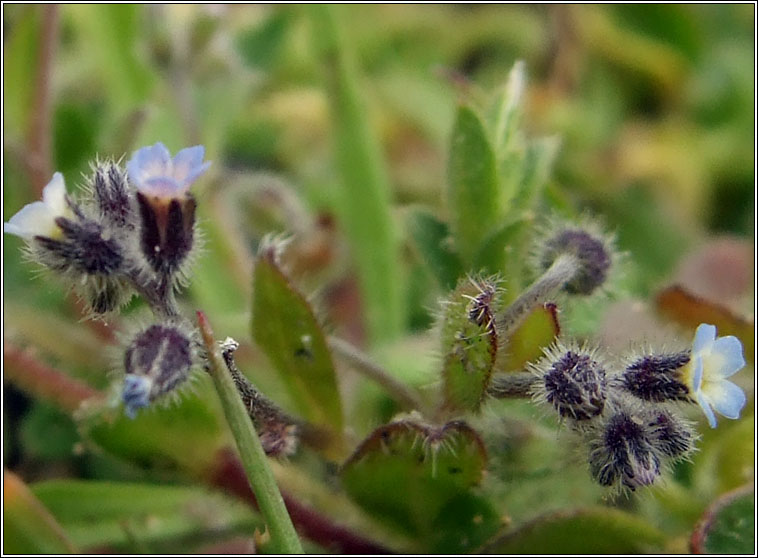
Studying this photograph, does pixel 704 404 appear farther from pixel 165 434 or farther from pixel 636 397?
pixel 165 434

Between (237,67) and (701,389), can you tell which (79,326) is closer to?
(237,67)

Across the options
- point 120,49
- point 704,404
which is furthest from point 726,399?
point 120,49

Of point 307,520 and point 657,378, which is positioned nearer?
point 657,378

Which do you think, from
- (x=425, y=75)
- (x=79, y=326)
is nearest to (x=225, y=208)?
(x=79, y=326)

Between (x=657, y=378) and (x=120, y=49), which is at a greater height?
(x=120, y=49)

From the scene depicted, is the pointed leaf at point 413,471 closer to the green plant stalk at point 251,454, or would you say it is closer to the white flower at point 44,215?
the green plant stalk at point 251,454

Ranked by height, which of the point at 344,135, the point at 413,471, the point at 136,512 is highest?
the point at 344,135

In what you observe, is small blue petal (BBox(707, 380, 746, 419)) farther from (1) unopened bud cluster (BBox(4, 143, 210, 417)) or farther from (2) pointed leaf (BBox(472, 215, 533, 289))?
(1) unopened bud cluster (BBox(4, 143, 210, 417))
